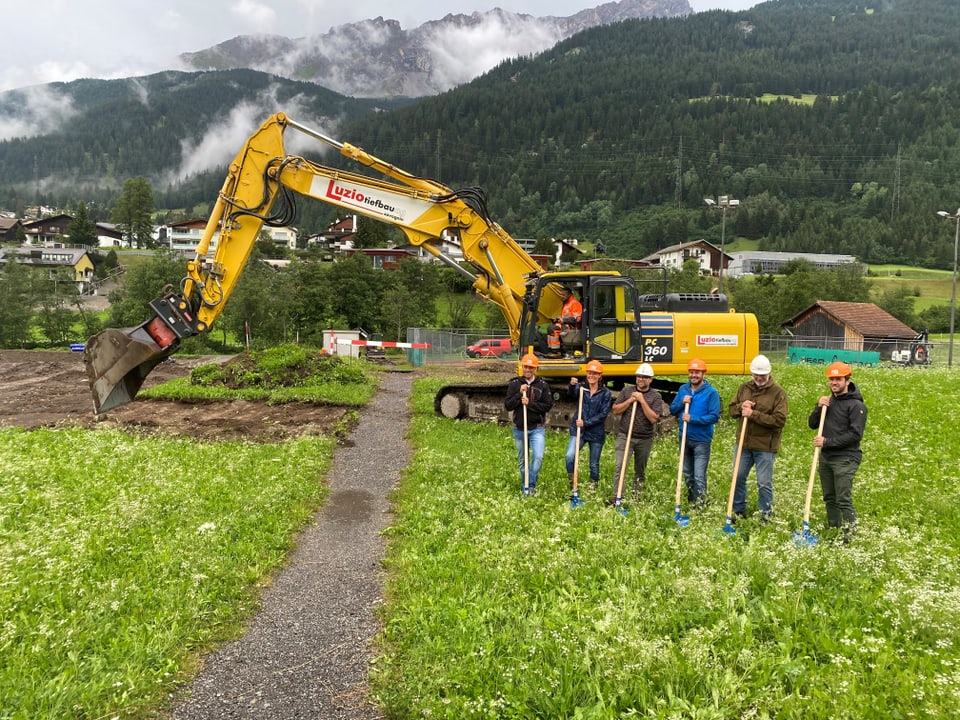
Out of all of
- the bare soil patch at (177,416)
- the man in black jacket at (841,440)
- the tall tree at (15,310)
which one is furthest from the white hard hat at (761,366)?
the tall tree at (15,310)

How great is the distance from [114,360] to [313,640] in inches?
407

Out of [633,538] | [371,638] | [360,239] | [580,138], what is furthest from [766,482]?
[580,138]

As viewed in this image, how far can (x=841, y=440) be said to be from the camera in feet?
24.8

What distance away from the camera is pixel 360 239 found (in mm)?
113375

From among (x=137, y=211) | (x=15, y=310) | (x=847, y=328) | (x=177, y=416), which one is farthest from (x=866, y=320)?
(x=137, y=211)

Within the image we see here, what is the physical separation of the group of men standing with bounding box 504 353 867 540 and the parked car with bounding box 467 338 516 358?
30.8m

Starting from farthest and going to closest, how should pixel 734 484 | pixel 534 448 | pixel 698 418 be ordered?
pixel 534 448, pixel 698 418, pixel 734 484

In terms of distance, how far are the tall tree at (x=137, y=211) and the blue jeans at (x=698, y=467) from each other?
15301 cm

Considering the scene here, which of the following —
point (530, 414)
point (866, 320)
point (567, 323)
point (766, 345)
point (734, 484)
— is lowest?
point (766, 345)

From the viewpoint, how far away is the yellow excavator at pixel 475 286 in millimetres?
14023

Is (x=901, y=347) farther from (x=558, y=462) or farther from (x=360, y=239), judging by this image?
(x=360, y=239)

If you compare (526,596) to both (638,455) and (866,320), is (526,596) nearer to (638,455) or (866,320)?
(638,455)

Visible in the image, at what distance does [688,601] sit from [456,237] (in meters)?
12.1

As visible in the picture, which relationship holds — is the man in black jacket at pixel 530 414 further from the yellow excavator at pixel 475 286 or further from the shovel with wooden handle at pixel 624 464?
the yellow excavator at pixel 475 286
